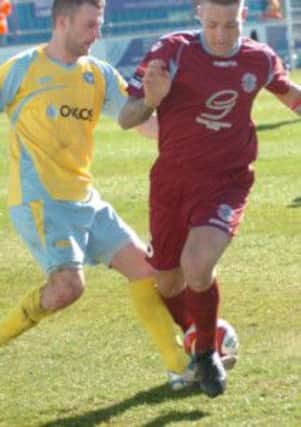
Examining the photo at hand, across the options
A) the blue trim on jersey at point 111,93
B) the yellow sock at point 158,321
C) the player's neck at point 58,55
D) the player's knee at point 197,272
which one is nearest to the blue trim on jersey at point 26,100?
the player's neck at point 58,55

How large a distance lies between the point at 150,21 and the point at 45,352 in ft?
103

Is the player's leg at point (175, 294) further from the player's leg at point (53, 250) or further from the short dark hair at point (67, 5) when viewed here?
the short dark hair at point (67, 5)

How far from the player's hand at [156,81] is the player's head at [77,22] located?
530 millimetres

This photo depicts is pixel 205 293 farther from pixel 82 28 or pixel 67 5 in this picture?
pixel 67 5

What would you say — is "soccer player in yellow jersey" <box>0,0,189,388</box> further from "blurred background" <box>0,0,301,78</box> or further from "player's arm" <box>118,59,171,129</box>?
"blurred background" <box>0,0,301,78</box>

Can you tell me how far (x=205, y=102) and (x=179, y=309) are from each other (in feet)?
3.62

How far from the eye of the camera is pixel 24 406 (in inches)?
242

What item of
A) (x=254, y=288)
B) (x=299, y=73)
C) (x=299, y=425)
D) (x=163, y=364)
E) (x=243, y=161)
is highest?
(x=243, y=161)

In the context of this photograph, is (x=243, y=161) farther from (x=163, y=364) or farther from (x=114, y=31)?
(x=114, y=31)

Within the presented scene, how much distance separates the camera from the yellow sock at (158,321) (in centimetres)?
632

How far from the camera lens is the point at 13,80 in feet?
21.1

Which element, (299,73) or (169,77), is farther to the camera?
(299,73)

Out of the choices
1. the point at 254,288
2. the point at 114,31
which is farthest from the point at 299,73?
the point at 254,288

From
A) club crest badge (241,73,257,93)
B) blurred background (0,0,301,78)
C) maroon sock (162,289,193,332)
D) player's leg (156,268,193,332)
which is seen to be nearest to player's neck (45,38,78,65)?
club crest badge (241,73,257,93)
